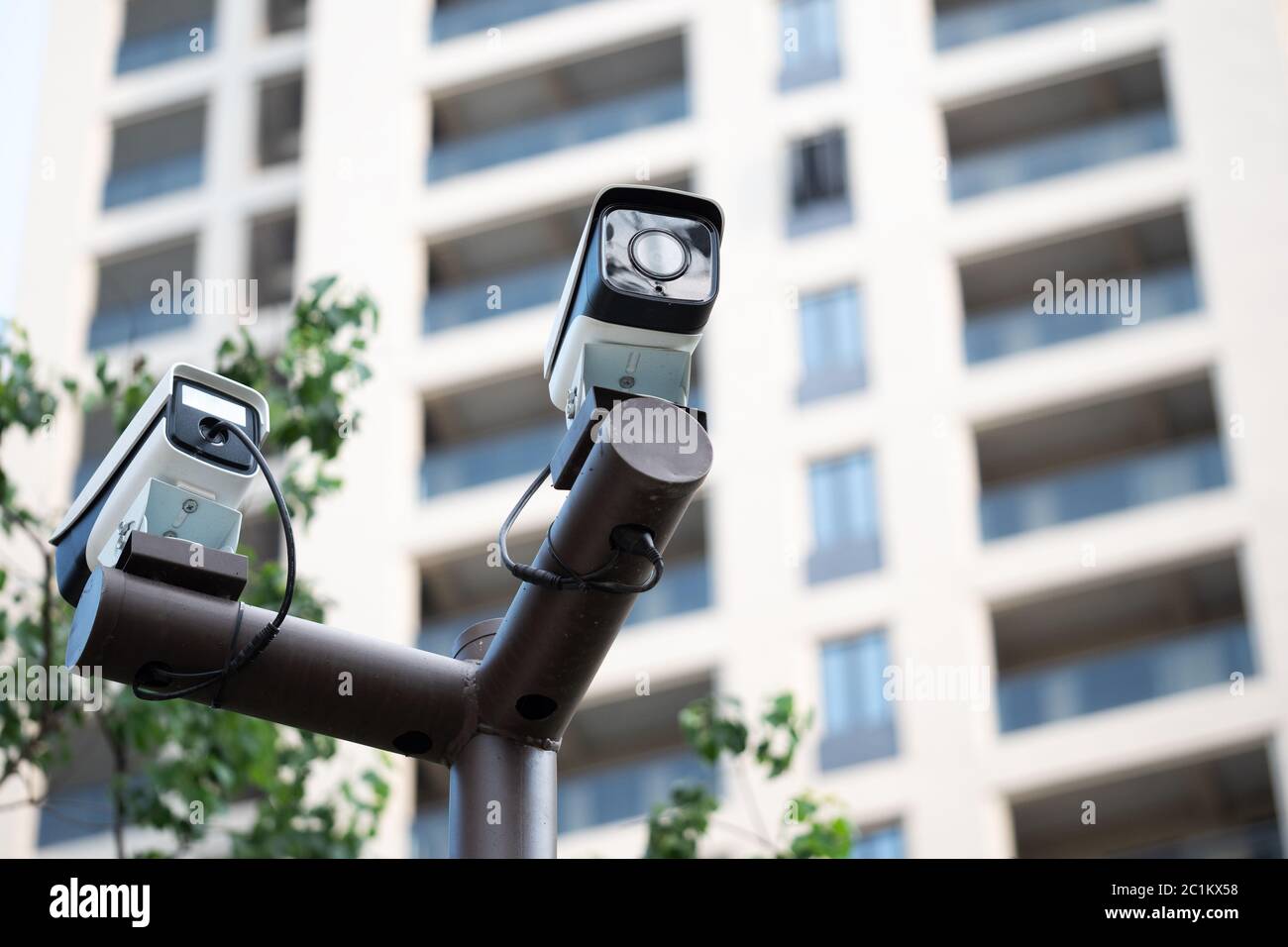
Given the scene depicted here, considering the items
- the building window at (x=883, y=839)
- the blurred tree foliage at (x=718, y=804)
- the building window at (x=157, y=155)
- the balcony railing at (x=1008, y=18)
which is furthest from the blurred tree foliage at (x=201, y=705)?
the building window at (x=157, y=155)

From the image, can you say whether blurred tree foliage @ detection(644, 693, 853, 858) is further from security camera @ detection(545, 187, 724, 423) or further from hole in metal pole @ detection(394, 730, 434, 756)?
security camera @ detection(545, 187, 724, 423)

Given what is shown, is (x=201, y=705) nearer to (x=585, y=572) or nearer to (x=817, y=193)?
(x=585, y=572)

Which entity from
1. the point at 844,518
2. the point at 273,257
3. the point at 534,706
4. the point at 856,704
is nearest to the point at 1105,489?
the point at 844,518

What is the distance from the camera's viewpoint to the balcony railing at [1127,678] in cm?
2483

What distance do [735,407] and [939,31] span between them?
751cm

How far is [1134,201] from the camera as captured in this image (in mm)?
27359

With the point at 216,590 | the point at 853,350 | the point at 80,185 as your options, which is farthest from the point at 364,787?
the point at 216,590

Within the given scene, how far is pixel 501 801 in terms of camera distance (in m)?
3.74

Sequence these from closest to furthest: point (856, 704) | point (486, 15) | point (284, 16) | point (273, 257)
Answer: point (856, 704) < point (486, 15) < point (273, 257) < point (284, 16)

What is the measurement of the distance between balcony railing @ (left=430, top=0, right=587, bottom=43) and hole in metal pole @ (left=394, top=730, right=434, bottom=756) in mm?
29585

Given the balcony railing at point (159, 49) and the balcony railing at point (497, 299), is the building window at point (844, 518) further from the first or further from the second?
the balcony railing at point (159, 49)

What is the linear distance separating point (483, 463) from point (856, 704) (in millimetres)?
7760

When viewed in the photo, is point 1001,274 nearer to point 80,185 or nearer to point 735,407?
point 735,407

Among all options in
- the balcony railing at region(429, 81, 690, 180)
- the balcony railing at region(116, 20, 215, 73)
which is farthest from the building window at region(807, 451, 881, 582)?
the balcony railing at region(116, 20, 215, 73)
